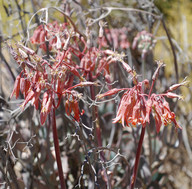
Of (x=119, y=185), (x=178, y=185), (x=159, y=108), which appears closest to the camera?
(x=159, y=108)

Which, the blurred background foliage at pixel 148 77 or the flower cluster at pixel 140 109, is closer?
the flower cluster at pixel 140 109

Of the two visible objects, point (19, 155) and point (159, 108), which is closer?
point (159, 108)

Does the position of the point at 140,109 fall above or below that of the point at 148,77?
above

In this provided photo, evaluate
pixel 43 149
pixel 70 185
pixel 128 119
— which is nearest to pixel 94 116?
pixel 128 119

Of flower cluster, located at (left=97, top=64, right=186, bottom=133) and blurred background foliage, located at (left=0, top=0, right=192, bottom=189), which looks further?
blurred background foliage, located at (left=0, top=0, right=192, bottom=189)

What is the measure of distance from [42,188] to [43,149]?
0.12m

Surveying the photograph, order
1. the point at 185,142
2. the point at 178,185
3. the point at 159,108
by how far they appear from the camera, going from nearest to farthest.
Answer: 1. the point at 159,108
2. the point at 185,142
3. the point at 178,185

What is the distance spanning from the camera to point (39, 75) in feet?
1.84

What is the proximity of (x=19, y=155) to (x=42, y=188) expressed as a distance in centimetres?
14

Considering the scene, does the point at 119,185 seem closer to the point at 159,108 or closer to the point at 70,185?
the point at 70,185

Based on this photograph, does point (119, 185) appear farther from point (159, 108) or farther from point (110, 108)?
point (159, 108)

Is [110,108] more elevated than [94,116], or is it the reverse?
[94,116]

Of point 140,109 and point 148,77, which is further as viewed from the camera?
point 148,77

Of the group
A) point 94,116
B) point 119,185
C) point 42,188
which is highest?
point 94,116
